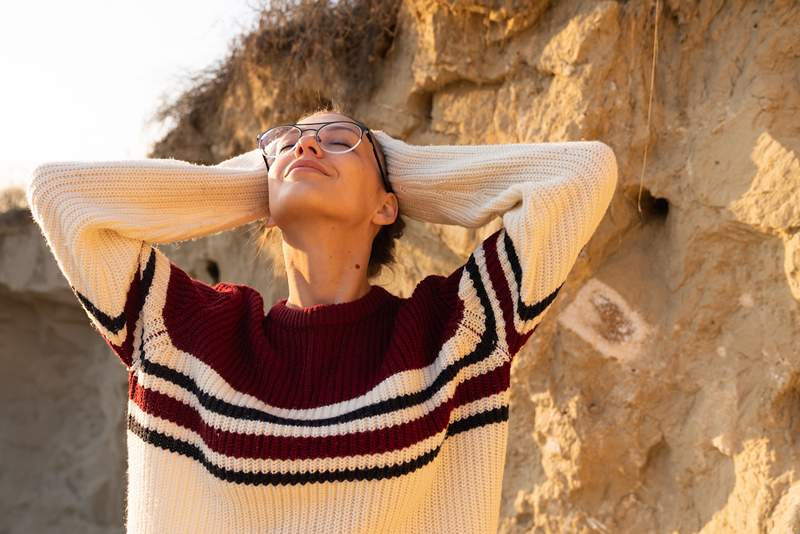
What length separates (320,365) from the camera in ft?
6.61

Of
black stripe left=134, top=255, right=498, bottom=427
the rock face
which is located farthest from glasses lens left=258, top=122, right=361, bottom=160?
the rock face

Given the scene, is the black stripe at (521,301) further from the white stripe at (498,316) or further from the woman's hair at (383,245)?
the woman's hair at (383,245)

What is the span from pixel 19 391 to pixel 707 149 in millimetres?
5228

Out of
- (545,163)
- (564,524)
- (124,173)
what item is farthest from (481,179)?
(564,524)

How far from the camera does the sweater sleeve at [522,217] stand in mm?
1932

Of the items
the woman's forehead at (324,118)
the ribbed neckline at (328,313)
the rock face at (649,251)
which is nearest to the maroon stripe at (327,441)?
the ribbed neckline at (328,313)

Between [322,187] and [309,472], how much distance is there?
0.67 metres

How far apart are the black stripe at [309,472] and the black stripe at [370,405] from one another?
0.11 metres

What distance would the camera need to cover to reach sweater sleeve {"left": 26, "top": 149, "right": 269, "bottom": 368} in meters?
1.94

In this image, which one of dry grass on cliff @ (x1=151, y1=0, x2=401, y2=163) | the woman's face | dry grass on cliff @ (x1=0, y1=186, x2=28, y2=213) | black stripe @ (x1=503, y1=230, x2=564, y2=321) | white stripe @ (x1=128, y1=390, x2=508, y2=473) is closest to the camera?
white stripe @ (x1=128, y1=390, x2=508, y2=473)

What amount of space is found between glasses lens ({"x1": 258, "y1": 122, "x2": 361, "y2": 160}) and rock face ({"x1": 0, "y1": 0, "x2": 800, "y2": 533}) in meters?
0.60

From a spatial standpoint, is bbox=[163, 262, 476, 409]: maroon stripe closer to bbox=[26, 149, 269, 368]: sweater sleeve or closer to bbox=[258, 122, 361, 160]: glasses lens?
bbox=[26, 149, 269, 368]: sweater sleeve

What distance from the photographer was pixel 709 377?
2738 mm

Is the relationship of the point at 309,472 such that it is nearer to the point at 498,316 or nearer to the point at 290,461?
the point at 290,461
